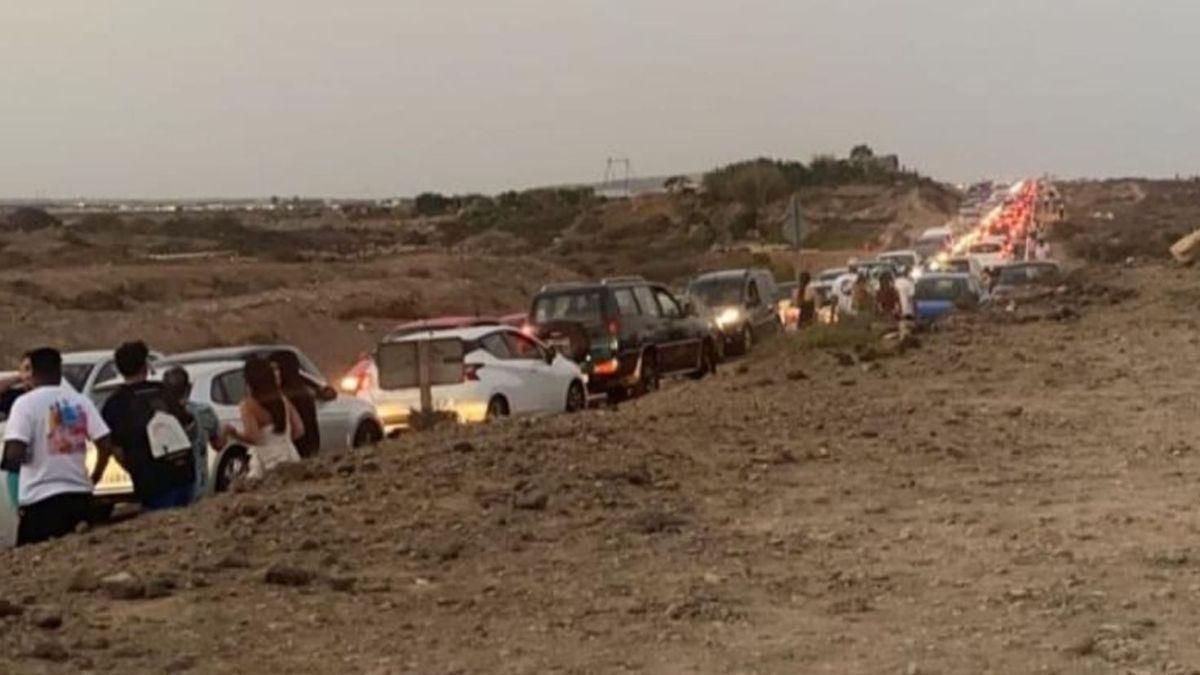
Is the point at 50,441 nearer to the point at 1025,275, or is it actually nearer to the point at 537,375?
the point at 537,375

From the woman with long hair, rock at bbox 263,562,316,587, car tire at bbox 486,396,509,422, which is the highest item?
the woman with long hair

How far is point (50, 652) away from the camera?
8023 mm

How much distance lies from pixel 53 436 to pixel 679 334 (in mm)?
18867

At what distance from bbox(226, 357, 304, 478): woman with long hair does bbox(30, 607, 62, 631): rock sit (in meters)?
4.10

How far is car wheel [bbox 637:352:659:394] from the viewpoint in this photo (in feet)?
89.9

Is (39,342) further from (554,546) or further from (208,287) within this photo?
(554,546)

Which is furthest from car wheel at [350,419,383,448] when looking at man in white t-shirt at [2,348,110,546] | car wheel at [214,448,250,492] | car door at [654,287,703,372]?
car door at [654,287,703,372]

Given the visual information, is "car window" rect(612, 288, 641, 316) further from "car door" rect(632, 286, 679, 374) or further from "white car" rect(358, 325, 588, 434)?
"white car" rect(358, 325, 588, 434)

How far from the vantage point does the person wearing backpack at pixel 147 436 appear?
1141 centimetres

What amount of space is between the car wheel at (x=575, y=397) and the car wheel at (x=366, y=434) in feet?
13.6

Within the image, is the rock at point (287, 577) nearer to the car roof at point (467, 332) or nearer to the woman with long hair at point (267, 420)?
the woman with long hair at point (267, 420)

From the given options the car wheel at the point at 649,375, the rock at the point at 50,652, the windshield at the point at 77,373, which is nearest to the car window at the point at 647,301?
the car wheel at the point at 649,375

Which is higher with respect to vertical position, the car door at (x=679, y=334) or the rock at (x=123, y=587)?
the rock at (x=123, y=587)

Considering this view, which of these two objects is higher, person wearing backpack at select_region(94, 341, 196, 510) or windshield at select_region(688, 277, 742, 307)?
person wearing backpack at select_region(94, 341, 196, 510)
